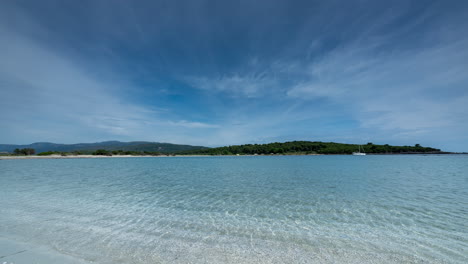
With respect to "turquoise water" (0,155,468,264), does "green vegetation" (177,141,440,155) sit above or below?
above

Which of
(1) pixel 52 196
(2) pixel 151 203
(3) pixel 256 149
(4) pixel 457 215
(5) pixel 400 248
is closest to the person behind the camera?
(5) pixel 400 248

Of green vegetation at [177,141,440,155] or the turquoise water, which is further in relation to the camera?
green vegetation at [177,141,440,155]

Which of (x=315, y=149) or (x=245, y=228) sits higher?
(x=315, y=149)

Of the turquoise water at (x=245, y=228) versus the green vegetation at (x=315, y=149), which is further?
the green vegetation at (x=315, y=149)

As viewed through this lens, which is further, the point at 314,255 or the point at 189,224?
the point at 189,224

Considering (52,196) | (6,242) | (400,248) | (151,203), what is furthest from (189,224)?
(52,196)

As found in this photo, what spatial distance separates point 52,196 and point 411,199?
19.1 meters

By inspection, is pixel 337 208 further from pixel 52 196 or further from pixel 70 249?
pixel 52 196

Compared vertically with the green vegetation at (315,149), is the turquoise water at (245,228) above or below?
below

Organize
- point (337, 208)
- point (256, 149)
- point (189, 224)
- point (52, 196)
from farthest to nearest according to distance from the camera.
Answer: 1. point (256, 149)
2. point (52, 196)
3. point (337, 208)
4. point (189, 224)

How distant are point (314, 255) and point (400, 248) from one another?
231 cm

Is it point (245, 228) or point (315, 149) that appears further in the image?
point (315, 149)

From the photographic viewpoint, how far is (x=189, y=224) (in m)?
6.76

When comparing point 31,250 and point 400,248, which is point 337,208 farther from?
point 31,250
